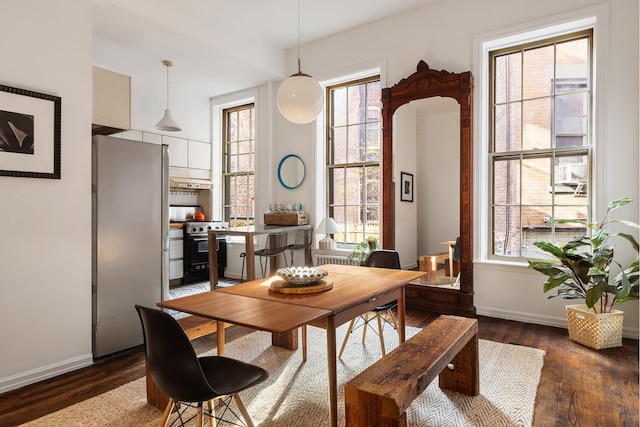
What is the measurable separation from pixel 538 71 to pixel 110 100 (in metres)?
4.09

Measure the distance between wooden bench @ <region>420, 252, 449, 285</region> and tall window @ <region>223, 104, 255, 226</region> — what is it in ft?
9.59

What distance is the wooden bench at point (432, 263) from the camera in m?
4.38

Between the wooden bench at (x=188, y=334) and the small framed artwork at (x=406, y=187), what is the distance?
256 cm

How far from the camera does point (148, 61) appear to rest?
5.01 m

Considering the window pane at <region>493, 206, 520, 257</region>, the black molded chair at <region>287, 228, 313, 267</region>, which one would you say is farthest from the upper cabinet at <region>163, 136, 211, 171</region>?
the window pane at <region>493, 206, 520, 257</region>

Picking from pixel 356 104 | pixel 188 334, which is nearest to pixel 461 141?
pixel 356 104

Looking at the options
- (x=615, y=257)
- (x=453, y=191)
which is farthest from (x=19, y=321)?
(x=615, y=257)

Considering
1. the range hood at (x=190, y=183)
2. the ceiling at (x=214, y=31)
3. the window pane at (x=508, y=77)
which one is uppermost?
the ceiling at (x=214, y=31)

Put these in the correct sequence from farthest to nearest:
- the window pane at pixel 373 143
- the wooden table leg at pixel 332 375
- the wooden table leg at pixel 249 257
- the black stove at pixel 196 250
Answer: the black stove at pixel 196 250, the window pane at pixel 373 143, the wooden table leg at pixel 249 257, the wooden table leg at pixel 332 375

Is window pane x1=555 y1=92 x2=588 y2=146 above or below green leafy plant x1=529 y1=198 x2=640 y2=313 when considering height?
above

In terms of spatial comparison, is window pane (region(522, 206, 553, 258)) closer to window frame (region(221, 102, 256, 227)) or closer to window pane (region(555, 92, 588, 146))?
window pane (region(555, 92, 588, 146))

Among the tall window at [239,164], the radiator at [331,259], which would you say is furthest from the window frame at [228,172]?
the radiator at [331,259]

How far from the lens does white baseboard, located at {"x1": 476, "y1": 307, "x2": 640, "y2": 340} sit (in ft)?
11.3

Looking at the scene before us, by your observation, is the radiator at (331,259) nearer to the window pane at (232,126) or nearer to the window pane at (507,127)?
the window pane at (507,127)
